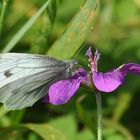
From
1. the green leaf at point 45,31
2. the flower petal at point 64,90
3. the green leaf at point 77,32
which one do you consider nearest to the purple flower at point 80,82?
the flower petal at point 64,90

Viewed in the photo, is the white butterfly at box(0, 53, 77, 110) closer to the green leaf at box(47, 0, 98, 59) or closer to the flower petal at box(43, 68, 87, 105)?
the flower petal at box(43, 68, 87, 105)

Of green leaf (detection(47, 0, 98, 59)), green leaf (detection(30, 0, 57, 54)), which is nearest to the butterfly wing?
green leaf (detection(47, 0, 98, 59))

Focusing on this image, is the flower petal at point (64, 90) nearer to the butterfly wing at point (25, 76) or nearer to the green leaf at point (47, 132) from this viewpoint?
the butterfly wing at point (25, 76)

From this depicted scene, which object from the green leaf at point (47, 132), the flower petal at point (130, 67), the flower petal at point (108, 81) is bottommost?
the green leaf at point (47, 132)

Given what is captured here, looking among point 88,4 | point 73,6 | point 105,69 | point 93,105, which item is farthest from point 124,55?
point 88,4

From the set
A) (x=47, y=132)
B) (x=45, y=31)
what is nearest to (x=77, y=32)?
(x=45, y=31)

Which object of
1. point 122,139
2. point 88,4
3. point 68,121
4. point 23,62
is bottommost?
point 122,139

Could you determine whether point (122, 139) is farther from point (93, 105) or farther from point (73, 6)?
point (73, 6)
